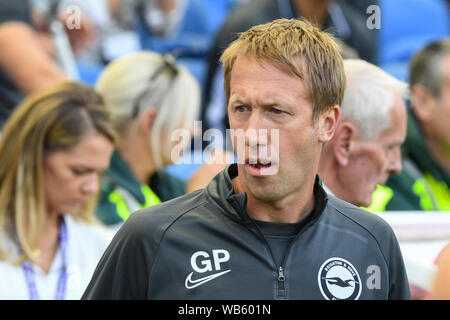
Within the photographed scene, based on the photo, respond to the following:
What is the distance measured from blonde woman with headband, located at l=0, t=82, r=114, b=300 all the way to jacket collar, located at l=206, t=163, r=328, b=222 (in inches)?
52.3

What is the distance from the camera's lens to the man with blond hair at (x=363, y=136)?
2.76 metres

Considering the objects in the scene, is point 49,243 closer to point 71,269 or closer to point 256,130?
point 71,269

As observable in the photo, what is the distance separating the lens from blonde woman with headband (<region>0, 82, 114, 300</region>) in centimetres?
308

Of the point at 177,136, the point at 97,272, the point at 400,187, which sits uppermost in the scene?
the point at 97,272

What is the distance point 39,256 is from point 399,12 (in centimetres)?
349

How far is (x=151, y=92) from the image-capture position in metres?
3.89

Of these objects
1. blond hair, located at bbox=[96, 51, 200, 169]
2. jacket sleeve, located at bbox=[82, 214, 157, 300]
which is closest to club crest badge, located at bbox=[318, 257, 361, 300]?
jacket sleeve, located at bbox=[82, 214, 157, 300]

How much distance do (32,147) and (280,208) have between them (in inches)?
63.6

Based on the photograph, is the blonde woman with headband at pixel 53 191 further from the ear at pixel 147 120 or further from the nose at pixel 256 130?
the nose at pixel 256 130

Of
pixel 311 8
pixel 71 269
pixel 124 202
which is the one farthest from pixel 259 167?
pixel 311 8

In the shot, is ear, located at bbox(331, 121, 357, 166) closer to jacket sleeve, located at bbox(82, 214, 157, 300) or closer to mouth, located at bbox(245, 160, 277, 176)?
mouth, located at bbox(245, 160, 277, 176)

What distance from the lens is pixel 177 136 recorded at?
3898 millimetres
